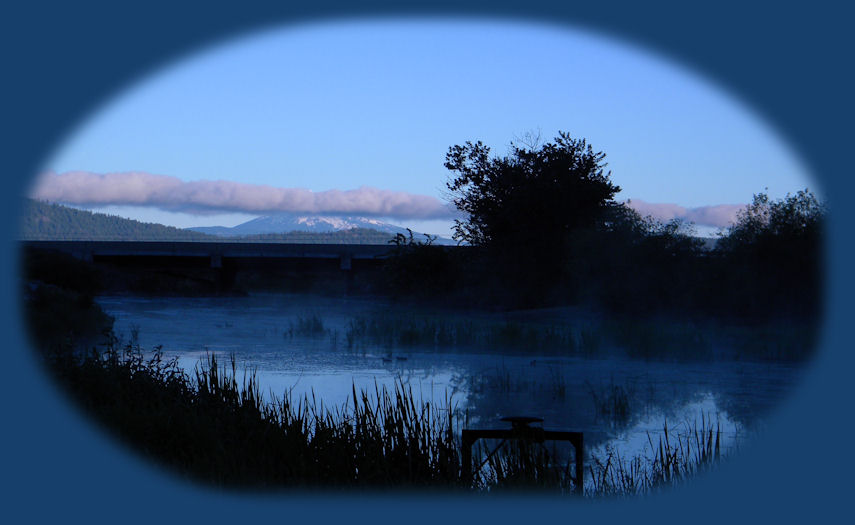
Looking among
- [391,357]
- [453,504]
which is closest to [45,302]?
[391,357]

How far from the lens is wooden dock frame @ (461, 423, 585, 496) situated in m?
8.71

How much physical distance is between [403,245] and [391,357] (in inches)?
787

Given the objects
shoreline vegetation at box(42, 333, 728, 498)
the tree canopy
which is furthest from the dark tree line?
shoreline vegetation at box(42, 333, 728, 498)

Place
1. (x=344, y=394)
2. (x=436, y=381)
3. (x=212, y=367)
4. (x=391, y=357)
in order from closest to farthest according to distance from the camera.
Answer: (x=212, y=367), (x=344, y=394), (x=436, y=381), (x=391, y=357)

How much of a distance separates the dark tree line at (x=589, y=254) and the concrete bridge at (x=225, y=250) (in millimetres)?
9050

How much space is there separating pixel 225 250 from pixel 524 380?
3601 cm

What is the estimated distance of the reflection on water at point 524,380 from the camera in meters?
14.2

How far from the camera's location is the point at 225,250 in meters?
51.4

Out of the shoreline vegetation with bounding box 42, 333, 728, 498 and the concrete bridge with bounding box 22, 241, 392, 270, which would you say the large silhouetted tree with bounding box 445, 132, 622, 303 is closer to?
the concrete bridge with bounding box 22, 241, 392, 270

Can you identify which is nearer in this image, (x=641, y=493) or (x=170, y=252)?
(x=641, y=493)

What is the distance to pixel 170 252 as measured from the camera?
2020 inches

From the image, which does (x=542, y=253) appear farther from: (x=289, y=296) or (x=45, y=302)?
(x=289, y=296)

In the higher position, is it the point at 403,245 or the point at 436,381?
the point at 403,245

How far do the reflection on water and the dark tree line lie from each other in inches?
352
